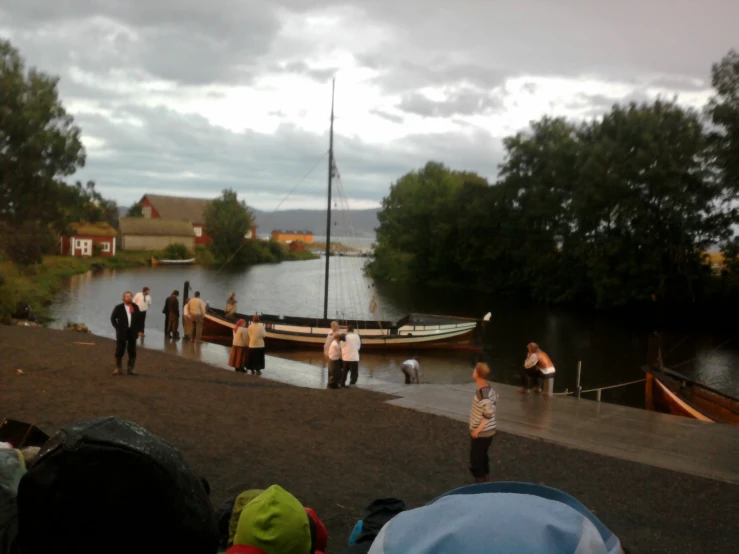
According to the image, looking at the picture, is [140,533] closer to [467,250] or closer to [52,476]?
[52,476]

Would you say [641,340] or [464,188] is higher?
[464,188]

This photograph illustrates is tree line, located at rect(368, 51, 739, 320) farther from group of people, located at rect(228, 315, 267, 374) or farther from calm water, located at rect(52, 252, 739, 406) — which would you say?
group of people, located at rect(228, 315, 267, 374)

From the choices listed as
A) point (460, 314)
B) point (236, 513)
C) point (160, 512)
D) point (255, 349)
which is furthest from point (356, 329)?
point (160, 512)

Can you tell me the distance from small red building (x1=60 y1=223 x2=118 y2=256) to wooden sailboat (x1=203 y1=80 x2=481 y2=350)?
58347 mm

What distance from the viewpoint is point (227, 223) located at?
11356cm

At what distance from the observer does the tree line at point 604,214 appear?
49000 mm

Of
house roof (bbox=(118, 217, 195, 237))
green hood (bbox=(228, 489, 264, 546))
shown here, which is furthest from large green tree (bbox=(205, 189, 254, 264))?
green hood (bbox=(228, 489, 264, 546))

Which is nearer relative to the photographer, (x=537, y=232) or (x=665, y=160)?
(x=665, y=160)

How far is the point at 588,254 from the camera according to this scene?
59.2 metres

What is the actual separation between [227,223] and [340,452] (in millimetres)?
107260

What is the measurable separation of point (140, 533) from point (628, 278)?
5739 centimetres

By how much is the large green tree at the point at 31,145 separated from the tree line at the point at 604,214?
1507 inches

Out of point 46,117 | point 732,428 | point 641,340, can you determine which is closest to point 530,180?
point 641,340

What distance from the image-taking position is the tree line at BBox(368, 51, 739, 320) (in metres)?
49.0
